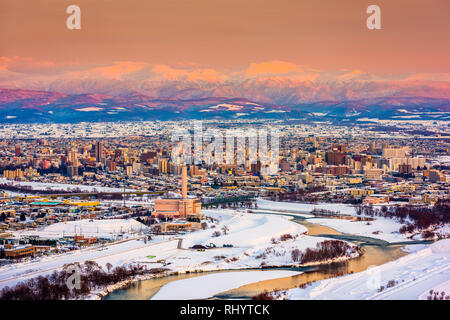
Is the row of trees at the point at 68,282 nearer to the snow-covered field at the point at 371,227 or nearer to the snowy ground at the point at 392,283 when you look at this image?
the snowy ground at the point at 392,283

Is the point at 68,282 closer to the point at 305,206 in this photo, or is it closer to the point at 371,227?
the point at 371,227

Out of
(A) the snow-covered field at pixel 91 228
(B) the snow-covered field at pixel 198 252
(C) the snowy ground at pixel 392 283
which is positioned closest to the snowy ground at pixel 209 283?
(B) the snow-covered field at pixel 198 252

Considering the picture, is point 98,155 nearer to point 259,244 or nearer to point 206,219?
point 206,219

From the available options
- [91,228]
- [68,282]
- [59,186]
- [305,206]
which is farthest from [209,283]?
[59,186]

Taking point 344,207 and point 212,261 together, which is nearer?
point 212,261
